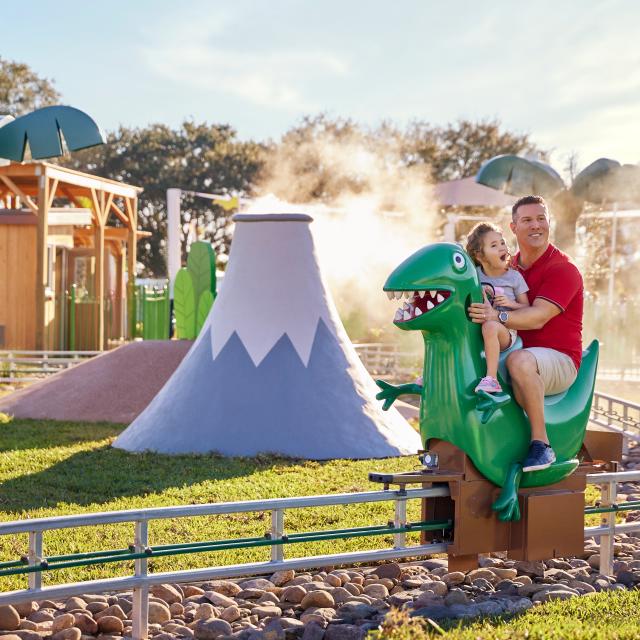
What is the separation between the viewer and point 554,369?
5262 millimetres

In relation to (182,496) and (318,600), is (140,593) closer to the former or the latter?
(318,600)

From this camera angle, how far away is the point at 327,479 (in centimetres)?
890

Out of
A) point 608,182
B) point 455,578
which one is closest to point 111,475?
point 455,578

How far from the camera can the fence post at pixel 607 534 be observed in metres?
5.80

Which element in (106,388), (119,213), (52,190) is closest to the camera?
(106,388)

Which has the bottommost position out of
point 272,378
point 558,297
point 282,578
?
point 282,578

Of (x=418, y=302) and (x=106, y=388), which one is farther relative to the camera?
(x=106, y=388)

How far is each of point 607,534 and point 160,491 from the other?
144 inches

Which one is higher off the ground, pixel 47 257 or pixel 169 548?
pixel 47 257

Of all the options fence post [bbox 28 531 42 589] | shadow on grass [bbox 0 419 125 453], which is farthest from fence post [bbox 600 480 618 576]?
shadow on grass [bbox 0 419 125 453]

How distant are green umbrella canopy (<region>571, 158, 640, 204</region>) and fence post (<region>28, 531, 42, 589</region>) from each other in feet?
73.2

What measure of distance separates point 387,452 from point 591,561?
13.5ft

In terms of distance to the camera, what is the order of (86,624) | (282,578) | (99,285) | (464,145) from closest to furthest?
(86,624), (282,578), (99,285), (464,145)

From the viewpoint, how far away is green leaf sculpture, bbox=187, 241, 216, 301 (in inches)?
642
